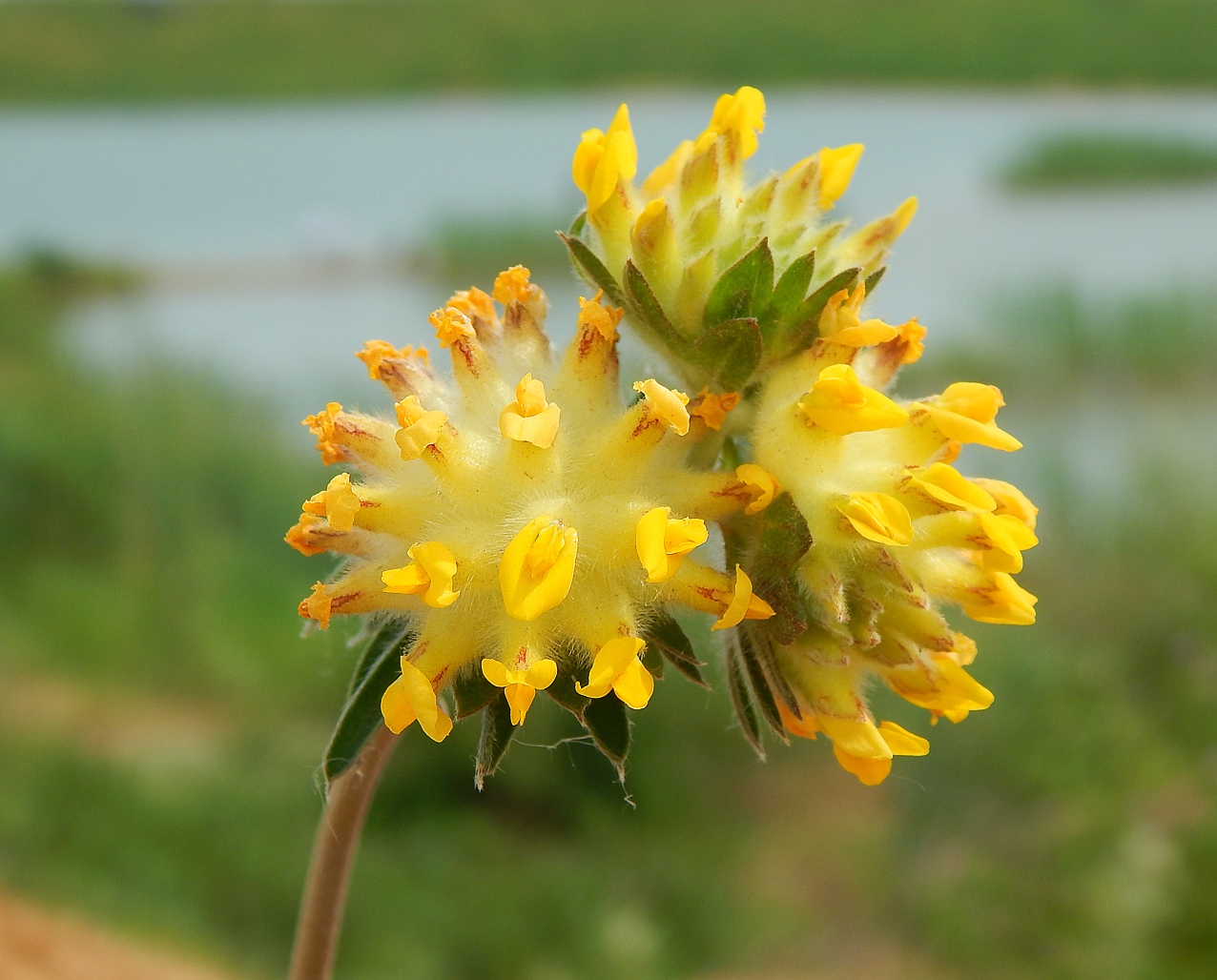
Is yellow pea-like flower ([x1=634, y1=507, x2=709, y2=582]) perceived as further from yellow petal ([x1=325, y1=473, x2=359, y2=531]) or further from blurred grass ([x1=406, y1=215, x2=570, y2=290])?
blurred grass ([x1=406, y1=215, x2=570, y2=290])

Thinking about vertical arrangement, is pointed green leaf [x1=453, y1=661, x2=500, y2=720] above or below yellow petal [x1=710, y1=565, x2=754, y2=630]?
below

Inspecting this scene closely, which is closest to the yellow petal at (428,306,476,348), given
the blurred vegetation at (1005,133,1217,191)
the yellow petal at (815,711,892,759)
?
the yellow petal at (815,711,892,759)

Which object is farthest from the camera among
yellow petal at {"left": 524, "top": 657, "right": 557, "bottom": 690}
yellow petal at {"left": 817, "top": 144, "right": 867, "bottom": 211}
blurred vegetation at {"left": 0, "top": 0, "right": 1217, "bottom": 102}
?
blurred vegetation at {"left": 0, "top": 0, "right": 1217, "bottom": 102}

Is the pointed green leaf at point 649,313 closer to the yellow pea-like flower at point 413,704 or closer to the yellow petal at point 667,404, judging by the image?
the yellow petal at point 667,404

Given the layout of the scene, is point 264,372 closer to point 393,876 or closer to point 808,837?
point 393,876

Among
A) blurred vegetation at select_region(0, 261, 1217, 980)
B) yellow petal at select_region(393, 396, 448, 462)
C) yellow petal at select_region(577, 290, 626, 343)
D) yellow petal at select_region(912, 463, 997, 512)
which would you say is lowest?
yellow petal at select_region(912, 463, 997, 512)

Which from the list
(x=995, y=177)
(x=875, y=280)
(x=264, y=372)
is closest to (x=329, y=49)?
(x=264, y=372)
